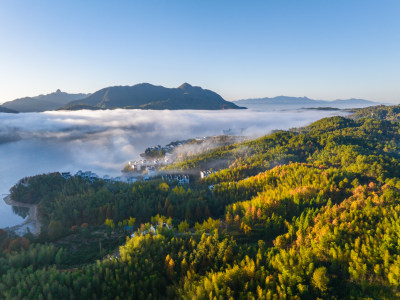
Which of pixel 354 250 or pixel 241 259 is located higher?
pixel 354 250

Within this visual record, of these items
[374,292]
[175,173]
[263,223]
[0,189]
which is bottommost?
[0,189]

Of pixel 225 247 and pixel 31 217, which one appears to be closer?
pixel 225 247

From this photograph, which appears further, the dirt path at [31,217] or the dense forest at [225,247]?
the dirt path at [31,217]

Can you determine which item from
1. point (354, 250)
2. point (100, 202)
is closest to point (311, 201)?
point (354, 250)

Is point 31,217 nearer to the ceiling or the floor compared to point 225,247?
nearer to the floor

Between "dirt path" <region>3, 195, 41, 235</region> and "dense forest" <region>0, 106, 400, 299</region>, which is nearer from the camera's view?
"dense forest" <region>0, 106, 400, 299</region>

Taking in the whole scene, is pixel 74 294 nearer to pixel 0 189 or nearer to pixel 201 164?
pixel 201 164

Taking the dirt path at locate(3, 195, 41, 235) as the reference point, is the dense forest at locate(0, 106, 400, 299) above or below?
above

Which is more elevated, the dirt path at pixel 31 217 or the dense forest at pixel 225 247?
the dense forest at pixel 225 247
